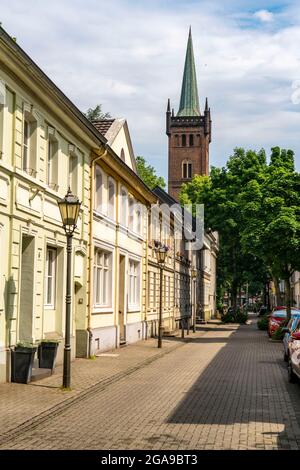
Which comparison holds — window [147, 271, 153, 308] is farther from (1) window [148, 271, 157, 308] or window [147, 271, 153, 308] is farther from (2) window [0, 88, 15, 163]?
(2) window [0, 88, 15, 163]

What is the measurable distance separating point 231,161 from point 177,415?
38.0 metres

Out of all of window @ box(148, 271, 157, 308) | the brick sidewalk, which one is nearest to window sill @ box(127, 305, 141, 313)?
window @ box(148, 271, 157, 308)

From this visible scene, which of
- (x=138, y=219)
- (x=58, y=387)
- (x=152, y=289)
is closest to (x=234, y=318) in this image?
(x=152, y=289)

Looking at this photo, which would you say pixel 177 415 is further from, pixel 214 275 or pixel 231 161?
pixel 214 275

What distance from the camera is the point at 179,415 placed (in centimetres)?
1070

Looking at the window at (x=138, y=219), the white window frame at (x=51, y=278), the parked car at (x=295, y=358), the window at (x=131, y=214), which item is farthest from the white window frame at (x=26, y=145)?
the window at (x=138, y=219)

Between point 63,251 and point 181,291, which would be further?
point 181,291

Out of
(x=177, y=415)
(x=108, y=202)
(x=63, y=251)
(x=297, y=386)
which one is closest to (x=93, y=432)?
(x=177, y=415)

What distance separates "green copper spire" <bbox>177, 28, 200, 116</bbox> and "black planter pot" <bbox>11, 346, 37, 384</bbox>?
321 feet

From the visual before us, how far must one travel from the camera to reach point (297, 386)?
14539 millimetres

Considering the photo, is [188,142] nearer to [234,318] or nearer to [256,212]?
[234,318]

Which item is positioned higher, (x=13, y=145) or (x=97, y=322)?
(x=13, y=145)

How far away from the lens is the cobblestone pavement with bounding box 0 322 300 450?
28.0 feet

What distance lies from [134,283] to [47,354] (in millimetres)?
13526
